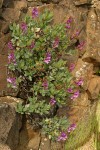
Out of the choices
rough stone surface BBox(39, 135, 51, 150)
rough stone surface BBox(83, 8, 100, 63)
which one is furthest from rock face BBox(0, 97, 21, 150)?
rough stone surface BBox(83, 8, 100, 63)

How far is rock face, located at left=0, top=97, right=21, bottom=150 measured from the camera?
5555 millimetres

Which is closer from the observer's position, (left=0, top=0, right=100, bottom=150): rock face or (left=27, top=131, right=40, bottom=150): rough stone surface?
(left=0, top=0, right=100, bottom=150): rock face

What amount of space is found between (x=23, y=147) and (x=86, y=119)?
1.25 m

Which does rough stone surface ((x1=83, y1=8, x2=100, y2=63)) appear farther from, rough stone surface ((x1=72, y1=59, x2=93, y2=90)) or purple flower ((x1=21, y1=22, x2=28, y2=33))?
purple flower ((x1=21, y1=22, x2=28, y2=33))

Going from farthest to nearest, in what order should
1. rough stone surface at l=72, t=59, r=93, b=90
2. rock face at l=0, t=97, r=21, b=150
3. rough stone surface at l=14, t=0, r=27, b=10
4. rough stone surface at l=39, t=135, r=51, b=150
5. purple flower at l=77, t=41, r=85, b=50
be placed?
rough stone surface at l=72, t=59, r=93, b=90 → purple flower at l=77, t=41, r=85, b=50 → rough stone surface at l=39, t=135, r=51, b=150 → rough stone surface at l=14, t=0, r=27, b=10 → rock face at l=0, t=97, r=21, b=150

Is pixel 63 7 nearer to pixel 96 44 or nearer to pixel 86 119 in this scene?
pixel 96 44

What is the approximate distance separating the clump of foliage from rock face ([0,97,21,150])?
0.18 meters

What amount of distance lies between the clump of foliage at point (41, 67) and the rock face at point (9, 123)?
18 centimetres

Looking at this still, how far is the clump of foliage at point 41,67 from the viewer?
19.1 ft

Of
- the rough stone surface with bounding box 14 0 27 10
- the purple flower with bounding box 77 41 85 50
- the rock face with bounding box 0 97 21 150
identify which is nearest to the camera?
the rock face with bounding box 0 97 21 150

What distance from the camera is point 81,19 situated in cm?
698

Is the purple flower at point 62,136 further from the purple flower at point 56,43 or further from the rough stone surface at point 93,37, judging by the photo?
the rough stone surface at point 93,37

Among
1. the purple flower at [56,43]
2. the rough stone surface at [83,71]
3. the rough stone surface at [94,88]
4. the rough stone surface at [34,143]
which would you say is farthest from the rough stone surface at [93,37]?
the rough stone surface at [34,143]

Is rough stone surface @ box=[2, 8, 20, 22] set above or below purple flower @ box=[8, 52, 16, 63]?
above
